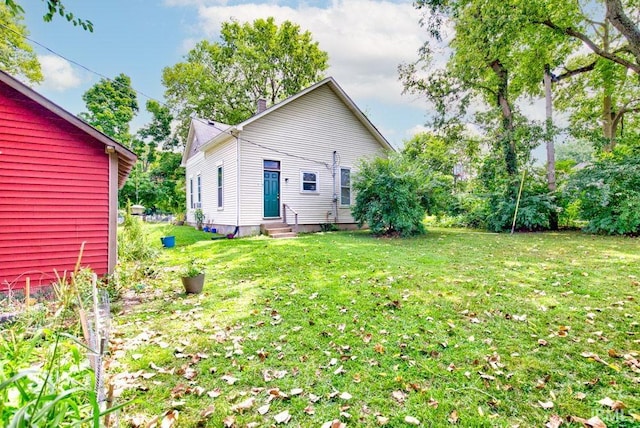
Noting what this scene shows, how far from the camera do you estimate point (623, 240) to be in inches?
344

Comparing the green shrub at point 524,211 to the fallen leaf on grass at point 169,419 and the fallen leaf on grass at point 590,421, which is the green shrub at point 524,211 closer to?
the fallen leaf on grass at point 590,421

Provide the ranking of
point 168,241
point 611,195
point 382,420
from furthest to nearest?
point 611,195 < point 168,241 < point 382,420

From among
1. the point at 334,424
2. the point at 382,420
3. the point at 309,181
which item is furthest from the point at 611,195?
the point at 334,424

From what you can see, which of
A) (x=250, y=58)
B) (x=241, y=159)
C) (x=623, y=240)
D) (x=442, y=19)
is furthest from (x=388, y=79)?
(x=250, y=58)

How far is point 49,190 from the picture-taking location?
16.4ft

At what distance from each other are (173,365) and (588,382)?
3522 millimetres

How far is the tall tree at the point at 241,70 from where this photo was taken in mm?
24906

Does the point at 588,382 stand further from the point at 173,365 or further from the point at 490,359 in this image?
the point at 173,365

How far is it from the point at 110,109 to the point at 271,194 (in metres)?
24.9

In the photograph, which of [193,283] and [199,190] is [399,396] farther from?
[199,190]

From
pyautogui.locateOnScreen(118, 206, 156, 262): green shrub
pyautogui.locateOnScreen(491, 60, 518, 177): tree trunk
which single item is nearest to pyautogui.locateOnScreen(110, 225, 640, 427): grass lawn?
pyautogui.locateOnScreen(118, 206, 156, 262): green shrub

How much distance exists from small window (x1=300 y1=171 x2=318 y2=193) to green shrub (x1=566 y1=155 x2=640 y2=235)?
952 cm

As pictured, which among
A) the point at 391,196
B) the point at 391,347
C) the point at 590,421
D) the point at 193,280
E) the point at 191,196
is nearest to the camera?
the point at 590,421

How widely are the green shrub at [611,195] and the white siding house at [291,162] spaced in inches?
315
